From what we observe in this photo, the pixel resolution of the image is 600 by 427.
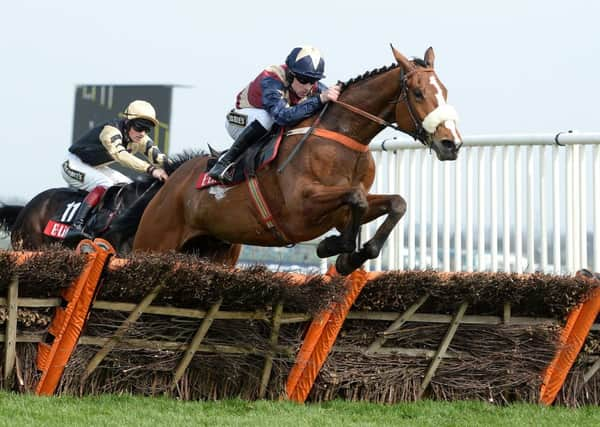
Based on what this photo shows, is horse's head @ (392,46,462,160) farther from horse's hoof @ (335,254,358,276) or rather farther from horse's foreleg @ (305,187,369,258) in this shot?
horse's hoof @ (335,254,358,276)

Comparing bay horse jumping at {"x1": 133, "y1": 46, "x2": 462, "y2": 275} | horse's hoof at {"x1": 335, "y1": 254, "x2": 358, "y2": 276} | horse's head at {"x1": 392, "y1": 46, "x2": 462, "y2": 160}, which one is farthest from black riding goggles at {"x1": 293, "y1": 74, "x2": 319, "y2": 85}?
horse's hoof at {"x1": 335, "y1": 254, "x2": 358, "y2": 276}

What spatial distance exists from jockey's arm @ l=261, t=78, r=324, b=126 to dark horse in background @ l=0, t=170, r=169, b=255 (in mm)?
1620

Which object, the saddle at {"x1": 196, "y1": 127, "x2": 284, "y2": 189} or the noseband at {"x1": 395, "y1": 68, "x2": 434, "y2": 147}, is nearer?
the noseband at {"x1": 395, "y1": 68, "x2": 434, "y2": 147}

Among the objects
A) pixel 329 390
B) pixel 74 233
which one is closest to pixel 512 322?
pixel 329 390

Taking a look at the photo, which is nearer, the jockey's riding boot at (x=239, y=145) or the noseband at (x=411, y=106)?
the noseband at (x=411, y=106)

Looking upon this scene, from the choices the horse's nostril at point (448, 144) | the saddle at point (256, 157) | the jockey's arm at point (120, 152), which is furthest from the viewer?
the jockey's arm at point (120, 152)

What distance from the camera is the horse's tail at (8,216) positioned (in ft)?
27.0

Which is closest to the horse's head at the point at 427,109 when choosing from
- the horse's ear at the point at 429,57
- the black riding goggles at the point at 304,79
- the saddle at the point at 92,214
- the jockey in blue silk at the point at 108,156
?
the horse's ear at the point at 429,57

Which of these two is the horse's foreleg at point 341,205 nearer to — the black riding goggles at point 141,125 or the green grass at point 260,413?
the green grass at point 260,413

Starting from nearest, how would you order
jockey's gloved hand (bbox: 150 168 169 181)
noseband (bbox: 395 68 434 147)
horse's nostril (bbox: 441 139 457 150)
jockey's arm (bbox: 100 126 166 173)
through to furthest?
horse's nostril (bbox: 441 139 457 150) → noseband (bbox: 395 68 434 147) → jockey's gloved hand (bbox: 150 168 169 181) → jockey's arm (bbox: 100 126 166 173)

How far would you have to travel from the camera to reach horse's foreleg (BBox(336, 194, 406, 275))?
5184 millimetres

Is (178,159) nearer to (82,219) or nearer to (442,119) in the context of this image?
(82,219)

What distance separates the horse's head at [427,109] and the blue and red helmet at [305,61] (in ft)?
1.72

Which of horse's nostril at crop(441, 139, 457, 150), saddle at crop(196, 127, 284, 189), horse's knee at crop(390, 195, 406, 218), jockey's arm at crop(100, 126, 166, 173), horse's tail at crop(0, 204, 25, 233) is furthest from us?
horse's tail at crop(0, 204, 25, 233)
